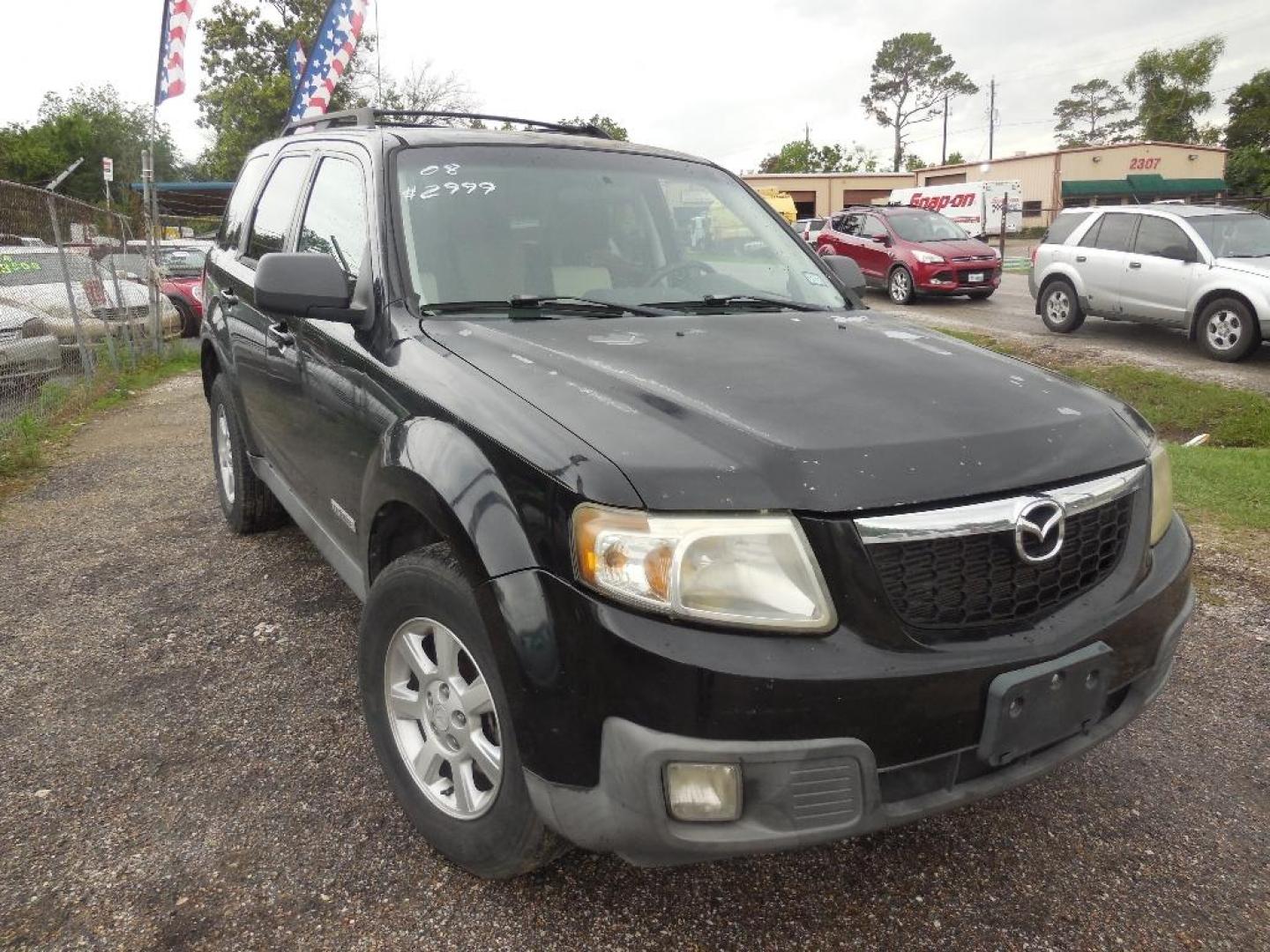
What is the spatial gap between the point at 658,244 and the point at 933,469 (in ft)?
5.50

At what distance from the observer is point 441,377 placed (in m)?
2.24

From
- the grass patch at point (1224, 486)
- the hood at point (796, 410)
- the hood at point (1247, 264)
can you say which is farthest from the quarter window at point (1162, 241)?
the hood at point (796, 410)

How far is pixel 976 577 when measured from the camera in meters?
1.81

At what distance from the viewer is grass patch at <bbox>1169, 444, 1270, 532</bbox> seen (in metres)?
4.79

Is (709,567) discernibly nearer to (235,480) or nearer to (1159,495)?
(1159,495)

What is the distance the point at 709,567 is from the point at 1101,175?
5169cm

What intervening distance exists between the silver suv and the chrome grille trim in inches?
386

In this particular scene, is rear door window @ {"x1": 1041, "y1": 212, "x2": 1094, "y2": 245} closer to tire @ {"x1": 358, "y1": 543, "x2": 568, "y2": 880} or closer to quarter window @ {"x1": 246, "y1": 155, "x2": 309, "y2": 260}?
quarter window @ {"x1": 246, "y1": 155, "x2": 309, "y2": 260}

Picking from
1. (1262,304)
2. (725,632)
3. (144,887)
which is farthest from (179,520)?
(1262,304)

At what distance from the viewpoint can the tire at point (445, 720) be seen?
6.40ft

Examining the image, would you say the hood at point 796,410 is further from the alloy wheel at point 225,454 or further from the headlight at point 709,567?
the alloy wheel at point 225,454

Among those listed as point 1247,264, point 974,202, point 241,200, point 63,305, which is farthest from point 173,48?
point 974,202

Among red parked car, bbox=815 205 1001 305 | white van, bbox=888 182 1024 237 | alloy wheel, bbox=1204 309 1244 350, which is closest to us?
alloy wheel, bbox=1204 309 1244 350

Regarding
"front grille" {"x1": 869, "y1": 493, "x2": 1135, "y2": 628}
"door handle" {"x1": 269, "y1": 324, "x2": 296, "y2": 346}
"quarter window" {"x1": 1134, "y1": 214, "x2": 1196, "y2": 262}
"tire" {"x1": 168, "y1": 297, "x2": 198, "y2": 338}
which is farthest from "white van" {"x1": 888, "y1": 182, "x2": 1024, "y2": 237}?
"front grille" {"x1": 869, "y1": 493, "x2": 1135, "y2": 628}
